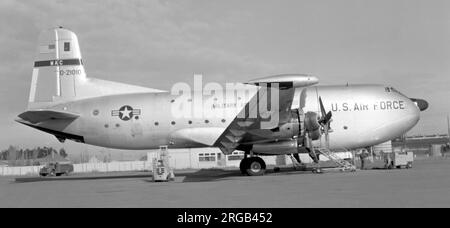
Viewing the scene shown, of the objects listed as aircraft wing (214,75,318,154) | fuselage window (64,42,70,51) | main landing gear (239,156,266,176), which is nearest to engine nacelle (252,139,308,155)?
aircraft wing (214,75,318,154)

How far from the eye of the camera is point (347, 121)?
19672mm

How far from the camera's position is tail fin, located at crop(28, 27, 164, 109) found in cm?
2108

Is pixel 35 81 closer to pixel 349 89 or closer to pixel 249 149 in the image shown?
pixel 249 149

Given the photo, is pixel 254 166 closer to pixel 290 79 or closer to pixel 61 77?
pixel 290 79

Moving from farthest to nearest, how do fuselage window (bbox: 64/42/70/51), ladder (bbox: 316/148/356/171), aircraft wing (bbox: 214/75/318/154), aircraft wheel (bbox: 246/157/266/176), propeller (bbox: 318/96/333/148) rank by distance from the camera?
fuselage window (bbox: 64/42/70/51) < ladder (bbox: 316/148/356/171) < propeller (bbox: 318/96/333/148) < aircraft wheel (bbox: 246/157/266/176) < aircraft wing (bbox: 214/75/318/154)

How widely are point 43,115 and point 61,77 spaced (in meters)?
2.64

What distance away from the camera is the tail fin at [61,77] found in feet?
69.2

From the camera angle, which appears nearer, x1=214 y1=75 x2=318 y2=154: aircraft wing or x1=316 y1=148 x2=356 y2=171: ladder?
Answer: x1=214 y1=75 x2=318 y2=154: aircraft wing

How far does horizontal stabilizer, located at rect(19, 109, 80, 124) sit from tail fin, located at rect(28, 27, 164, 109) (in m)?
1.26

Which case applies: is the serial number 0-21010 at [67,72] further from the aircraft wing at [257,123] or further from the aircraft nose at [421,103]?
the aircraft nose at [421,103]

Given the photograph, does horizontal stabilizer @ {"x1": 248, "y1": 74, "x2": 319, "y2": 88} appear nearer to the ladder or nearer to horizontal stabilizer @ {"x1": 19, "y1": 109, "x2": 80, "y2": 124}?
the ladder

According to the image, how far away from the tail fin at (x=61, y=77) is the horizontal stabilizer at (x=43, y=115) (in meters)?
1.26
